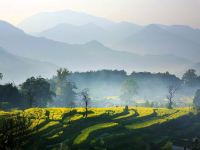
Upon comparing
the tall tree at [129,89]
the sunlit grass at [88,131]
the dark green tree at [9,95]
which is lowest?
the sunlit grass at [88,131]

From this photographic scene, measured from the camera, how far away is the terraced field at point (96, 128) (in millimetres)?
87750

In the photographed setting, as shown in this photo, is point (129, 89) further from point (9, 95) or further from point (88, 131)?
point (88, 131)

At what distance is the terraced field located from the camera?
87750 mm

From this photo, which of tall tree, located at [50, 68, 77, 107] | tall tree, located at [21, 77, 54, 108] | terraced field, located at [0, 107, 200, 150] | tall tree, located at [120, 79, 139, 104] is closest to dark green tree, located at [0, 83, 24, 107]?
tall tree, located at [21, 77, 54, 108]

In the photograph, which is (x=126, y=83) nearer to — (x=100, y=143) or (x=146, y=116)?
(x=146, y=116)

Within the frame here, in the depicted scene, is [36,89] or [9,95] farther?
[36,89]

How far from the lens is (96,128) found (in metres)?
98.1

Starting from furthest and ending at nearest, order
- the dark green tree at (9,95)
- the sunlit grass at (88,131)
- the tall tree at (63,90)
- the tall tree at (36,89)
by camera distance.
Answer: the tall tree at (63,90)
the tall tree at (36,89)
the dark green tree at (9,95)
the sunlit grass at (88,131)

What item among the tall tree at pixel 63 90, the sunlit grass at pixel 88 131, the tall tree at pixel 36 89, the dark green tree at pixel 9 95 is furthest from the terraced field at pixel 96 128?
the tall tree at pixel 63 90

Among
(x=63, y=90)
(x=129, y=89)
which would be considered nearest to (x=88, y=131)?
(x=63, y=90)

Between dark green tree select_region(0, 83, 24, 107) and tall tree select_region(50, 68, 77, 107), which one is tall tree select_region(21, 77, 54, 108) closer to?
dark green tree select_region(0, 83, 24, 107)

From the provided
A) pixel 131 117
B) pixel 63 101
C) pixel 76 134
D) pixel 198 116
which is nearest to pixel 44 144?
pixel 76 134

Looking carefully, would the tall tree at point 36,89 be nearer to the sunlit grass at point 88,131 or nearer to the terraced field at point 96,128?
the terraced field at point 96,128

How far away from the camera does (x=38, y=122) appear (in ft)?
314
